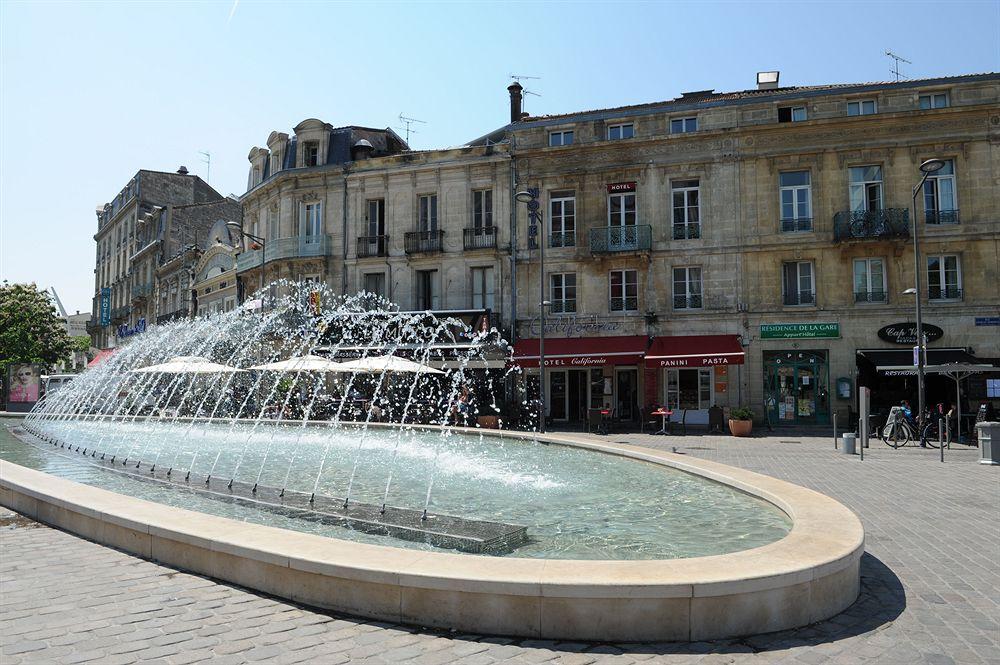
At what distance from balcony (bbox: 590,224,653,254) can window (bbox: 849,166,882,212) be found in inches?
280

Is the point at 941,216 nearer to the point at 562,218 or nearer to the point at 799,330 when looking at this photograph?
the point at 799,330

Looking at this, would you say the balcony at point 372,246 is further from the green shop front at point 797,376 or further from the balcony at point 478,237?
the green shop front at point 797,376

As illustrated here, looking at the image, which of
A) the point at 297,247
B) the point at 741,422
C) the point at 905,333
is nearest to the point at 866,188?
the point at 905,333

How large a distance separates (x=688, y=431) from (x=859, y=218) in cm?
946

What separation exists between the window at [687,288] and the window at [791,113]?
618 centimetres

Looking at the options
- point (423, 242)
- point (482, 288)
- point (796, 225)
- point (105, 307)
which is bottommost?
point (482, 288)

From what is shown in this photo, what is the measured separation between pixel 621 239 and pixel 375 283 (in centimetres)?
1072

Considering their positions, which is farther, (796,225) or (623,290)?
(623,290)

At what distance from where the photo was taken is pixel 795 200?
24.1 metres

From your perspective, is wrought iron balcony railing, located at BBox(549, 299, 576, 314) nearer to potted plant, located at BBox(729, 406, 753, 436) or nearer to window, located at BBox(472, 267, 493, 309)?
window, located at BBox(472, 267, 493, 309)

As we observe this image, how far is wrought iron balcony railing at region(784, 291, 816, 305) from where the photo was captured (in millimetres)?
23609

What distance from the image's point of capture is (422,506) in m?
7.47

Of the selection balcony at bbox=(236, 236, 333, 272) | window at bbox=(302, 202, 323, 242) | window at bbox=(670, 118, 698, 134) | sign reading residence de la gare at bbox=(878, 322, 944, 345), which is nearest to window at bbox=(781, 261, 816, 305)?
sign reading residence de la gare at bbox=(878, 322, 944, 345)

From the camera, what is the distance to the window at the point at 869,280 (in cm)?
2306
